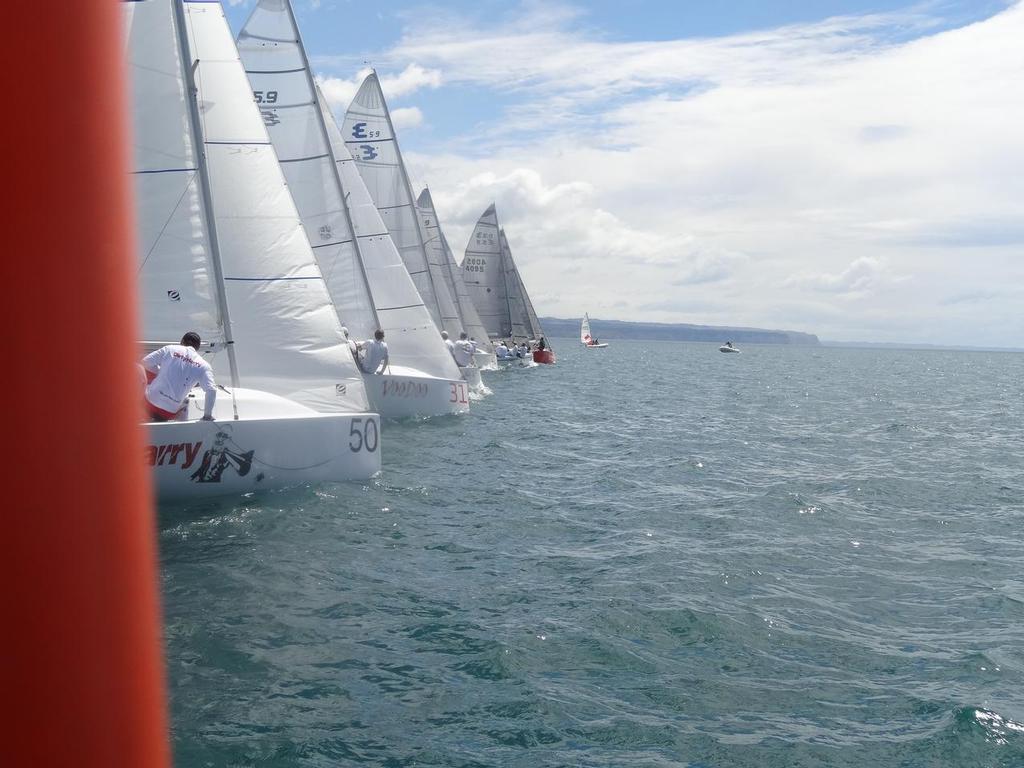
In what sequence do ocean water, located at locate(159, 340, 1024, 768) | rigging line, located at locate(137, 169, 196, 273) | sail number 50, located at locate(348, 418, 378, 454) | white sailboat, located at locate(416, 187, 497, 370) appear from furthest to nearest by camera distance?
white sailboat, located at locate(416, 187, 497, 370) < sail number 50, located at locate(348, 418, 378, 454) < rigging line, located at locate(137, 169, 196, 273) < ocean water, located at locate(159, 340, 1024, 768)

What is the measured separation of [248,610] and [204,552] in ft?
4.94

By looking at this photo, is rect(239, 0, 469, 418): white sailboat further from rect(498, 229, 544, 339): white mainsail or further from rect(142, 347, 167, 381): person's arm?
rect(498, 229, 544, 339): white mainsail

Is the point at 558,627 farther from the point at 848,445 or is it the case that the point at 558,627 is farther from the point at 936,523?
the point at 848,445

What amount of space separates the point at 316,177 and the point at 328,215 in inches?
30.0

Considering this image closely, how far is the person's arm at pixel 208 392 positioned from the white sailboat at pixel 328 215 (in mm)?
8096

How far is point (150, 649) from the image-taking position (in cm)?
Result: 82

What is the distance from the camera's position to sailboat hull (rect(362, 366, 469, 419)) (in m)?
16.9

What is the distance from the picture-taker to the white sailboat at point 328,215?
56.5ft

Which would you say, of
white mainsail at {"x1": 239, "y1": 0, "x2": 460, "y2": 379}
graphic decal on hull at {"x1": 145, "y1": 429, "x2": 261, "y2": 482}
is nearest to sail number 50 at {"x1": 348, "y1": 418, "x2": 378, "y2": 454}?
graphic decal on hull at {"x1": 145, "y1": 429, "x2": 261, "y2": 482}

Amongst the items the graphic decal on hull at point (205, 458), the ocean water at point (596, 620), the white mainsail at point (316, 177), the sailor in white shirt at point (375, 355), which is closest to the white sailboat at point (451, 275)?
the white mainsail at point (316, 177)

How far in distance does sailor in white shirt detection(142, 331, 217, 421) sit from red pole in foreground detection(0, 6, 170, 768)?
8.05 m

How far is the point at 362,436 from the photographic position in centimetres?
1018

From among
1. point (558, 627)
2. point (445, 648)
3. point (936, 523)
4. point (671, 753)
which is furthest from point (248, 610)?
point (936, 523)

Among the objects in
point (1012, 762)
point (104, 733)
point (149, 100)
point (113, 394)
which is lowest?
point (1012, 762)
